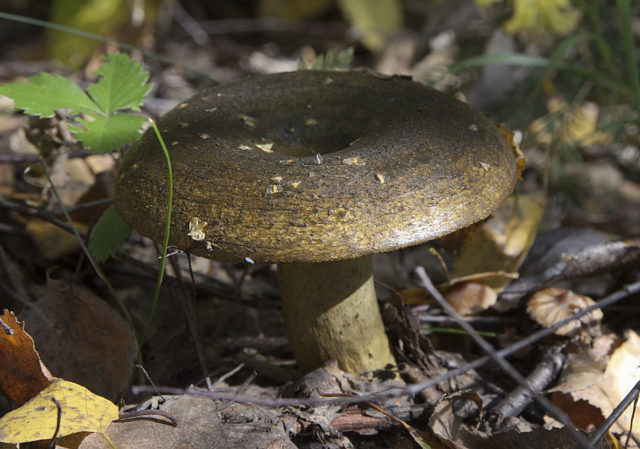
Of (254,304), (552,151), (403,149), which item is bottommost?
(254,304)

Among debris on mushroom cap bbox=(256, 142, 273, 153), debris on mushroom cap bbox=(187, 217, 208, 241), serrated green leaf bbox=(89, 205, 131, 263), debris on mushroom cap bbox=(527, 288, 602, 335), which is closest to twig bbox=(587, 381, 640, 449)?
debris on mushroom cap bbox=(527, 288, 602, 335)

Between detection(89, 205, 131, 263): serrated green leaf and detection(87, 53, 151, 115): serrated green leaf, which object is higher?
detection(87, 53, 151, 115): serrated green leaf

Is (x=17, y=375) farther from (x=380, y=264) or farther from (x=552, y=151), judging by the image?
(x=552, y=151)

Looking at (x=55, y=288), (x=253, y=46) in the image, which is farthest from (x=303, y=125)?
(x=253, y=46)

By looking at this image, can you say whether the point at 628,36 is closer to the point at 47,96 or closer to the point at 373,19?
the point at 47,96

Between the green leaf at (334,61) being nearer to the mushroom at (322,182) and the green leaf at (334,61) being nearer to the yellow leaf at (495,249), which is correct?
the mushroom at (322,182)

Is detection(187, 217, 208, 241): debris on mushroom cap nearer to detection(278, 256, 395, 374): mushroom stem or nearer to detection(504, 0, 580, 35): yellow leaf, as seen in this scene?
detection(278, 256, 395, 374): mushroom stem
